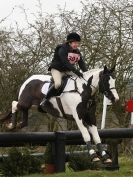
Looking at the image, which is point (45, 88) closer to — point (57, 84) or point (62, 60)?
point (57, 84)

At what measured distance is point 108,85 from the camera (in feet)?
25.5

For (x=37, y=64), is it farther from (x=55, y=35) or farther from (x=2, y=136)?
(x=2, y=136)

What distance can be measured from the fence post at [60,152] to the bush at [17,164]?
422 millimetres

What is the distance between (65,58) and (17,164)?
2076 mm

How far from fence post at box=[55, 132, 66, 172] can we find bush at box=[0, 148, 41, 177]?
422 mm

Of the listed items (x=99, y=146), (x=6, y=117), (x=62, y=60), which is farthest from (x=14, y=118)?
(x=99, y=146)

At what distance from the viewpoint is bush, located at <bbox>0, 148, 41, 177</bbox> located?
27.5 ft

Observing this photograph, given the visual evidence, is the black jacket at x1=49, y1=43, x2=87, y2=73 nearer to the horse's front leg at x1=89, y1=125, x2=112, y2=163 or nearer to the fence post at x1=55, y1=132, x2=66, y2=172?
the horse's front leg at x1=89, y1=125, x2=112, y2=163

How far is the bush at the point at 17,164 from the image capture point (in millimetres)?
8391

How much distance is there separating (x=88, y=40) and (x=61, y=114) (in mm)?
11575

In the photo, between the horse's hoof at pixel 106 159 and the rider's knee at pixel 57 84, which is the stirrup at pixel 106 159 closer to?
the horse's hoof at pixel 106 159

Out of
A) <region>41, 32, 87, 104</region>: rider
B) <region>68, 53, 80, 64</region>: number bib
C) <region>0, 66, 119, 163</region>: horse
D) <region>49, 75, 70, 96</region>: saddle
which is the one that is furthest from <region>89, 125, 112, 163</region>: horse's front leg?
<region>68, 53, 80, 64</region>: number bib

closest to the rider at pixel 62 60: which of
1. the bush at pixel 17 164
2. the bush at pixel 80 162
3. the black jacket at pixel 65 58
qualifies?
the black jacket at pixel 65 58

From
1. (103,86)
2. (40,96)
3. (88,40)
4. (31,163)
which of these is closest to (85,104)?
(103,86)
